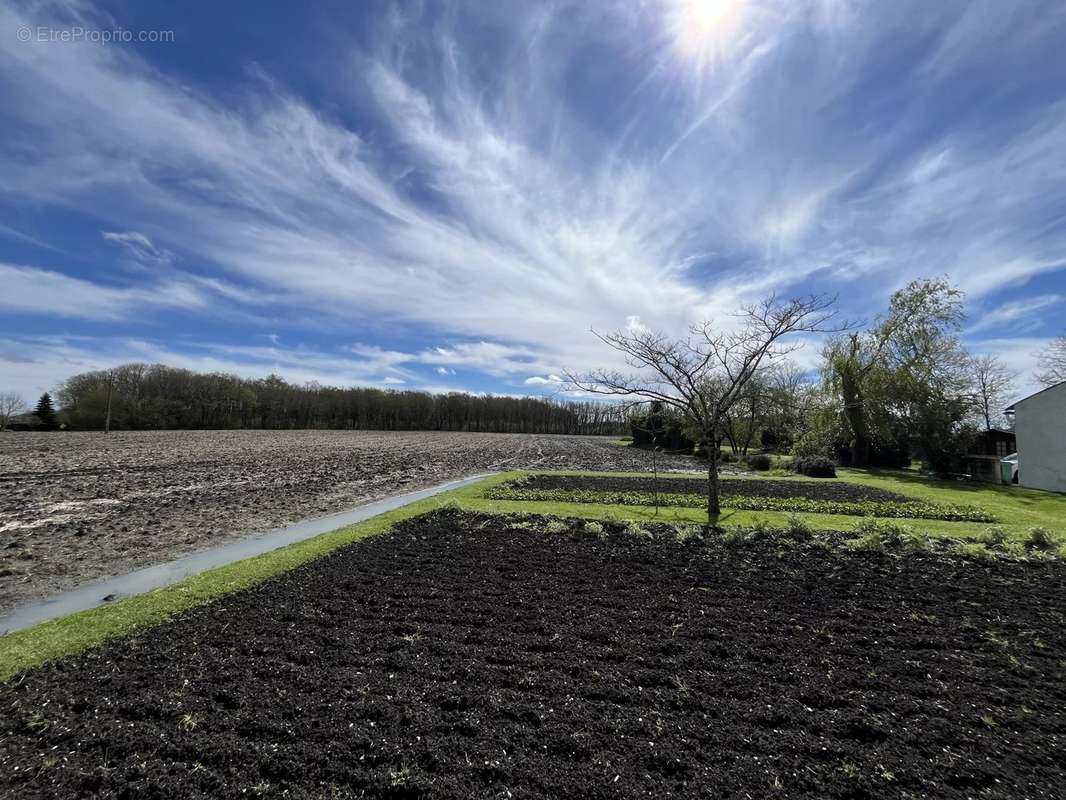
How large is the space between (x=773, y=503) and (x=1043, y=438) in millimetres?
14271

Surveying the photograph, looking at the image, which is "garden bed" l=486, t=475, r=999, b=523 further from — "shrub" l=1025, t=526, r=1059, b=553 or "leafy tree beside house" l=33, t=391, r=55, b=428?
"leafy tree beside house" l=33, t=391, r=55, b=428

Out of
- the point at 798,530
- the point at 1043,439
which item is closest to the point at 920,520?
the point at 798,530

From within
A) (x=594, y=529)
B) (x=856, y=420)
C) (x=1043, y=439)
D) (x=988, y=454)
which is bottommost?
(x=594, y=529)

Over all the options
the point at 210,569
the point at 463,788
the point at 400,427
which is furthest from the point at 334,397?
the point at 463,788

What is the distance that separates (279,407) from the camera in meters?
89.2

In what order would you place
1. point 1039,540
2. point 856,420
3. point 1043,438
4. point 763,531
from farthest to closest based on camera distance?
point 856,420 → point 1043,438 → point 763,531 → point 1039,540

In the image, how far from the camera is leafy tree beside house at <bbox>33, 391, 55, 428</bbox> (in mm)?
62753

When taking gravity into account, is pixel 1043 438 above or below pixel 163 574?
above

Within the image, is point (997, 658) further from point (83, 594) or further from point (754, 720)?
point (83, 594)

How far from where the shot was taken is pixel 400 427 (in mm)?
100500

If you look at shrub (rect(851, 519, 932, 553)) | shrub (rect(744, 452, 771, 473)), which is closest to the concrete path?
shrub (rect(851, 519, 932, 553))

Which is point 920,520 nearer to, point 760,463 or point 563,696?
point 563,696

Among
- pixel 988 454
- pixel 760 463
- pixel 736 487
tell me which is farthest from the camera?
pixel 760 463

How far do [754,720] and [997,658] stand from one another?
10.1 feet
